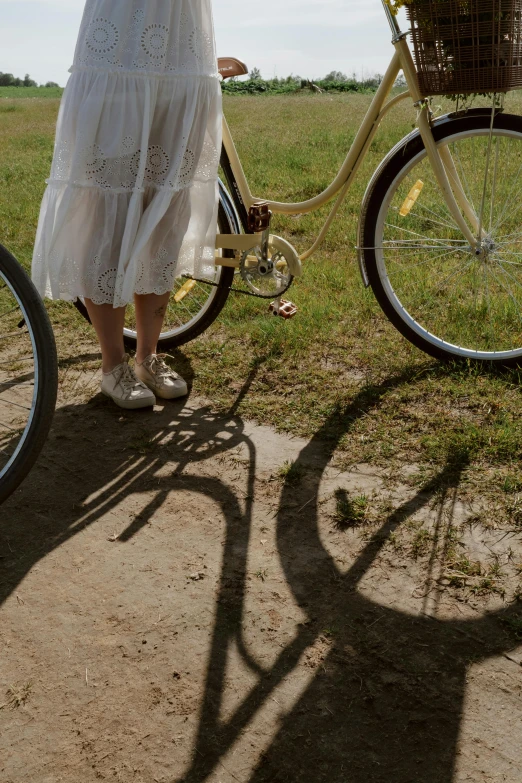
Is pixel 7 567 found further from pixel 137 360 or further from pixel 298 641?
pixel 137 360

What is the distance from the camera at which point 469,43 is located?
272cm

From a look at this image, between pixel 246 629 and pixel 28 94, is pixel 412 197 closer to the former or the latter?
pixel 246 629

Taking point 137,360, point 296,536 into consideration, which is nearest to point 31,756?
point 296,536

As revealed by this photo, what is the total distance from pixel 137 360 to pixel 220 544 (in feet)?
3.85

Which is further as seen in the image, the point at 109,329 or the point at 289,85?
the point at 289,85

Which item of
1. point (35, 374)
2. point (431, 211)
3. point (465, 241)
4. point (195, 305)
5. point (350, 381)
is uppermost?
point (431, 211)

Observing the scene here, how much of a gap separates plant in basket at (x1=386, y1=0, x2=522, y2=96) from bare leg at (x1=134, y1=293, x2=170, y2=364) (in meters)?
1.24

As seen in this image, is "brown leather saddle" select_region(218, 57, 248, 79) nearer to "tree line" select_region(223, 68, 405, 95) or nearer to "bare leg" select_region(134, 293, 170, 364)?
"bare leg" select_region(134, 293, 170, 364)

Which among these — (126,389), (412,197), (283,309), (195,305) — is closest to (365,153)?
(412,197)

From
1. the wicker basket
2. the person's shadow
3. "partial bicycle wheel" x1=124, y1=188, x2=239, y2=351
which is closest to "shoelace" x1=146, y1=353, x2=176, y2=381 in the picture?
"partial bicycle wheel" x1=124, y1=188, x2=239, y2=351

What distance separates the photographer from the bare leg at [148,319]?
3100 millimetres

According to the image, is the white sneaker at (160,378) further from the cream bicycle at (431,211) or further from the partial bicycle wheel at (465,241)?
the partial bicycle wheel at (465,241)

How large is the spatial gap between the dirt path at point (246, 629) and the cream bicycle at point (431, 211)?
0.83 metres

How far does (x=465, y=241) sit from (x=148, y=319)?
1.26 metres
